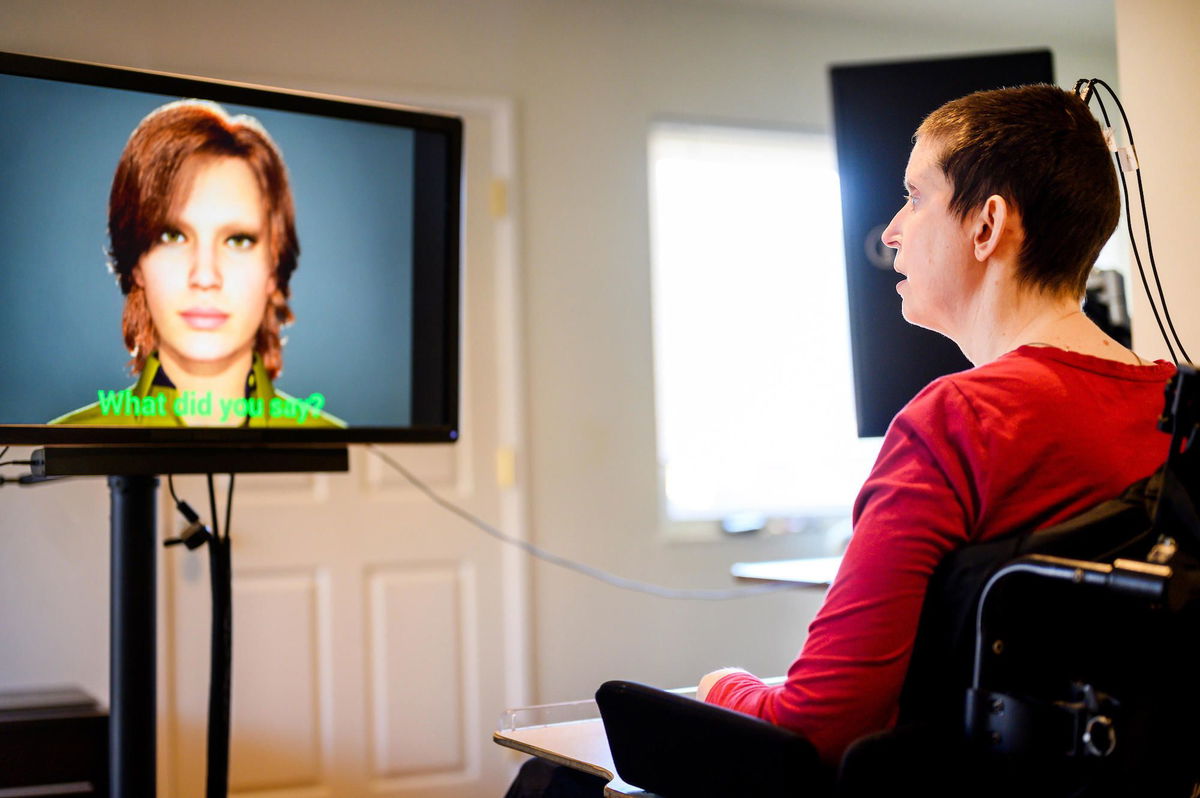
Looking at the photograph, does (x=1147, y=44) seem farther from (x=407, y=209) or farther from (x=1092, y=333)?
(x=407, y=209)

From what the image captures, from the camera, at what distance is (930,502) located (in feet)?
3.16

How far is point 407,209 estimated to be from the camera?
2.15 m

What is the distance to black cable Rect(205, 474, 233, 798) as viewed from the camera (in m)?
1.85

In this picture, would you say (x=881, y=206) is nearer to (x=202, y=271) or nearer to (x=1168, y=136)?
(x=1168, y=136)

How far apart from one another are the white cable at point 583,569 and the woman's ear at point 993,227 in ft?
7.79

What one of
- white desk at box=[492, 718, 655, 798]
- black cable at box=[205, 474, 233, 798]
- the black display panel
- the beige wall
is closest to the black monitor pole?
black cable at box=[205, 474, 233, 798]

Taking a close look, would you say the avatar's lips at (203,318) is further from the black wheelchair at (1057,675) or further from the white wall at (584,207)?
the white wall at (584,207)

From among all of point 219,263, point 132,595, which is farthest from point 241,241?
point 132,595

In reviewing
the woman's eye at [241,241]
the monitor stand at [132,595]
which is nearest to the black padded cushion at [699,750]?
the monitor stand at [132,595]

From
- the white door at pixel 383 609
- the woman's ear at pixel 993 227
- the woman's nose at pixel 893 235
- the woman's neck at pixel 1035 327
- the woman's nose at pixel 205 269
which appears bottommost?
the white door at pixel 383 609

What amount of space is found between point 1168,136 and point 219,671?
1862 millimetres

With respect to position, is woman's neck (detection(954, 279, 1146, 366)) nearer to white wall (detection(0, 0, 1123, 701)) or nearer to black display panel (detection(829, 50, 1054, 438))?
black display panel (detection(829, 50, 1054, 438))

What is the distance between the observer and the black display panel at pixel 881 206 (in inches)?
78.9

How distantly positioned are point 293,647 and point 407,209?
66.8 inches
